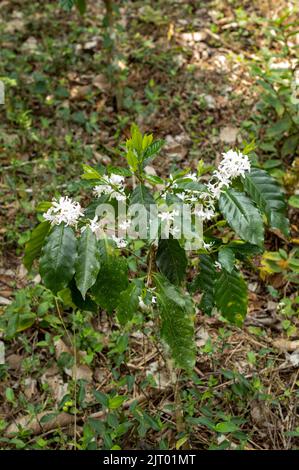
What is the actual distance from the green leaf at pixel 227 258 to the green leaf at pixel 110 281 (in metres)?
0.31

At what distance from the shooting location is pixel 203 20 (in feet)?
14.4

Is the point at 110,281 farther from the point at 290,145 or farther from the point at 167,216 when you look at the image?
the point at 290,145

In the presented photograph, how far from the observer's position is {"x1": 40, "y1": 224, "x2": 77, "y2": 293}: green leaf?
5.12 ft

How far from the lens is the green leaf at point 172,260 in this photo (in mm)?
1727

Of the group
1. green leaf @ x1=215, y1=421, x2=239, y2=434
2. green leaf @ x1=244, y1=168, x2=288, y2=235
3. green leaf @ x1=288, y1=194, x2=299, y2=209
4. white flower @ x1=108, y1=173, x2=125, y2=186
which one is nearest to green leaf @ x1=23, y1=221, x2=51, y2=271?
white flower @ x1=108, y1=173, x2=125, y2=186

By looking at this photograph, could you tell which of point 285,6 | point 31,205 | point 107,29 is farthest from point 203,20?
point 31,205

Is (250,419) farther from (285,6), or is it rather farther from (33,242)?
(285,6)

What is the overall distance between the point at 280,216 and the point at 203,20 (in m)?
3.22

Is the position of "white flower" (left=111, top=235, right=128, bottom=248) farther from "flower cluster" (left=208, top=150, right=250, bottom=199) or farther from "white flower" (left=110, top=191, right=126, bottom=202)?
"flower cluster" (left=208, top=150, right=250, bottom=199)

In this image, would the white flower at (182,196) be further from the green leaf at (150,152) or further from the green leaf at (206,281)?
the green leaf at (206,281)

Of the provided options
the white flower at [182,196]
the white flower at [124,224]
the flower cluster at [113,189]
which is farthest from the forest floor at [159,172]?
the white flower at [182,196]

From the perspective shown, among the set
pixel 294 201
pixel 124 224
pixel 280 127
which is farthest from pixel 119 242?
pixel 280 127

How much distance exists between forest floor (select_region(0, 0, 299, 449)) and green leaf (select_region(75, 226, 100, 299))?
0.29 meters
